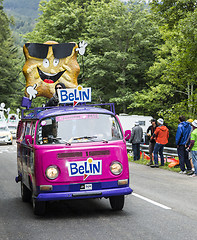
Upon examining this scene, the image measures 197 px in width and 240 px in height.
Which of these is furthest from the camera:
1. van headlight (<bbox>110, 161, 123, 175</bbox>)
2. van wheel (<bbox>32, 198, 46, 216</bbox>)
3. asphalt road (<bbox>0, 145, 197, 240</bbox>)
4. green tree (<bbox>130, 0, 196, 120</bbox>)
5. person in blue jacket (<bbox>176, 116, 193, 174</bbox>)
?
green tree (<bbox>130, 0, 196, 120</bbox>)

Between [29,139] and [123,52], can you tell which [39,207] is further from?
[123,52]

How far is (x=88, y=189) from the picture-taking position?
782cm

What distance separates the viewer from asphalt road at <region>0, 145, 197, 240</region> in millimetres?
6586

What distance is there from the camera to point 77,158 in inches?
308

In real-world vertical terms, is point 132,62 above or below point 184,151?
above

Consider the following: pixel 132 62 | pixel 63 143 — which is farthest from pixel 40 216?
pixel 132 62

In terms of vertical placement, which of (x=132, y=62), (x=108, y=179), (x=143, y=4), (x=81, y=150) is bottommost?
(x=108, y=179)

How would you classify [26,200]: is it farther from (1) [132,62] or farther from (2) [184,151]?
(1) [132,62]

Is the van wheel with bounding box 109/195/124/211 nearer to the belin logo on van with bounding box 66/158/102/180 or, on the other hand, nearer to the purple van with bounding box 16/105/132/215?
the purple van with bounding box 16/105/132/215

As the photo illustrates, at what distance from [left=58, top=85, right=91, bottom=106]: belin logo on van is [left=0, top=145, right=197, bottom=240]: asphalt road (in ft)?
7.47

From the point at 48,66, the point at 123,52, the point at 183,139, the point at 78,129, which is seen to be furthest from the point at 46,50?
the point at 123,52

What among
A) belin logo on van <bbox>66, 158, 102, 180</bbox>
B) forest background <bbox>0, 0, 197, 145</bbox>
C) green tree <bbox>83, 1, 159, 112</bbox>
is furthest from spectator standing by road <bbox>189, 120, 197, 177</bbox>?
green tree <bbox>83, 1, 159, 112</bbox>

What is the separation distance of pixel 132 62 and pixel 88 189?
33.4 meters

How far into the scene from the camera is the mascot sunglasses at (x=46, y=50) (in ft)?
57.6
